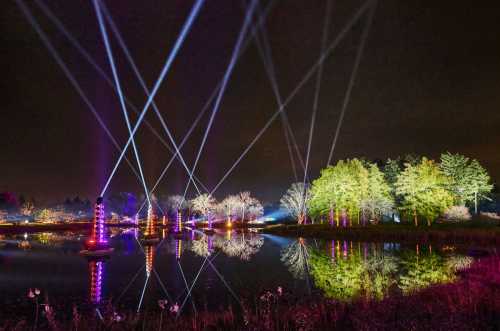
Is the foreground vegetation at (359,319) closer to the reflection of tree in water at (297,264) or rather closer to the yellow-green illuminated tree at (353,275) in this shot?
the yellow-green illuminated tree at (353,275)

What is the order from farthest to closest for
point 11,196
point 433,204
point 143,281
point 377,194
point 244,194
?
point 244,194
point 11,196
point 377,194
point 433,204
point 143,281

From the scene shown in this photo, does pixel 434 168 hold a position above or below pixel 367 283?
above

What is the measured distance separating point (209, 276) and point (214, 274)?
639 millimetres

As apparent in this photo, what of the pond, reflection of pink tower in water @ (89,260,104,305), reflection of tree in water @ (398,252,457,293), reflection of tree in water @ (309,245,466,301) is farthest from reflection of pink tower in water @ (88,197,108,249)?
reflection of tree in water @ (398,252,457,293)

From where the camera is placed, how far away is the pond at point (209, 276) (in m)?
15.5

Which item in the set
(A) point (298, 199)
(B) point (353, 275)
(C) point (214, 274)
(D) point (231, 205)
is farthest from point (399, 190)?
(D) point (231, 205)

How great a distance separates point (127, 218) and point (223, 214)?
39792mm

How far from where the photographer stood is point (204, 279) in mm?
19625

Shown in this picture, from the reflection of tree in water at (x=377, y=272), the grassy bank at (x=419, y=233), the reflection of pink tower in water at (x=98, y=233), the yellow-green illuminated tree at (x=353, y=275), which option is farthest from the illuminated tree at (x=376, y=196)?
the reflection of pink tower in water at (x=98, y=233)

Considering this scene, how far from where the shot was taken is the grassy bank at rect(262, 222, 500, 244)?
36.5 meters

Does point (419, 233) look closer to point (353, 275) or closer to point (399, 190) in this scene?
point (399, 190)

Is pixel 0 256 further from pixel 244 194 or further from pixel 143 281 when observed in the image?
pixel 244 194

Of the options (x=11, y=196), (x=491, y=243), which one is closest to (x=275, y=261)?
(x=491, y=243)

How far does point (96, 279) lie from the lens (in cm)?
1983
